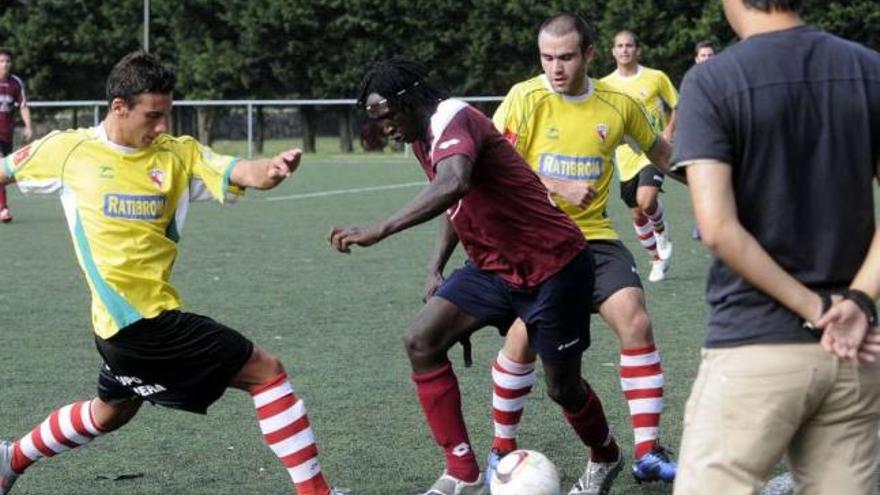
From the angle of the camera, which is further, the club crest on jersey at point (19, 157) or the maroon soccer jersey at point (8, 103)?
the maroon soccer jersey at point (8, 103)

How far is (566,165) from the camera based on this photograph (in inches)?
277

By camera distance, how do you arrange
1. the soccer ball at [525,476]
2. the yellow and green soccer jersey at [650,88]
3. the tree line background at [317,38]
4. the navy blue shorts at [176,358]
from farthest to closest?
1. the tree line background at [317,38]
2. the yellow and green soccer jersey at [650,88]
3. the navy blue shorts at [176,358]
4. the soccer ball at [525,476]

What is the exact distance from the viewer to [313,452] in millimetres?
5781

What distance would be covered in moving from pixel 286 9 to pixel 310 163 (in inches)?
380

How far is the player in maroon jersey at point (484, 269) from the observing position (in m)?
5.71

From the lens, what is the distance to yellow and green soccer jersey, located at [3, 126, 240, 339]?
5625 millimetres

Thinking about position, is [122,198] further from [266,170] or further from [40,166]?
[266,170]

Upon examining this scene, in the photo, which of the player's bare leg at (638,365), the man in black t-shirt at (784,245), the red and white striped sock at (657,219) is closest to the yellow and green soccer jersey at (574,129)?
the player's bare leg at (638,365)

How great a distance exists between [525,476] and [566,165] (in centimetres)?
197

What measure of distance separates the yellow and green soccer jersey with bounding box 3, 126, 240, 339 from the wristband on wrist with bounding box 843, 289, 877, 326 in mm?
2639

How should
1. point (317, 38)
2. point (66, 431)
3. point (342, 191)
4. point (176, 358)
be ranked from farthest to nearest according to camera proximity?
point (317, 38), point (342, 191), point (66, 431), point (176, 358)

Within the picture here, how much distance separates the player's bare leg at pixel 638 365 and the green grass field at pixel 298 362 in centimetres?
22

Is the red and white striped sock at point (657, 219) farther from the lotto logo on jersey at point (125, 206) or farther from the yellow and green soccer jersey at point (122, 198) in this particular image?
the lotto logo on jersey at point (125, 206)

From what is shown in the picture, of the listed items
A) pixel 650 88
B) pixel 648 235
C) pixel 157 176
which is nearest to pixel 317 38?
pixel 650 88
